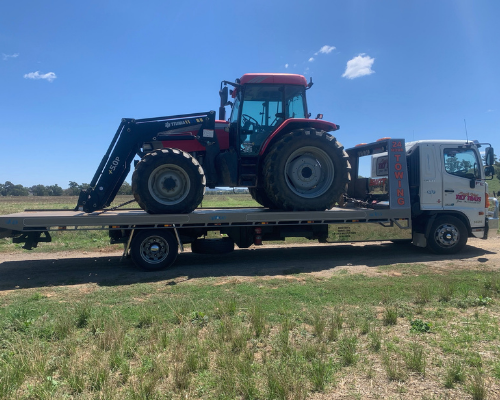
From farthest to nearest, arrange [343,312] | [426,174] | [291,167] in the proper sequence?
[426,174], [291,167], [343,312]

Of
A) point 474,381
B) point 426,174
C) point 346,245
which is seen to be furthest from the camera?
point 346,245

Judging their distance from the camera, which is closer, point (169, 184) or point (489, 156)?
point (169, 184)

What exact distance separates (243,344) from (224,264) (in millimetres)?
4922

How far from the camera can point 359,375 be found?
3.45 meters

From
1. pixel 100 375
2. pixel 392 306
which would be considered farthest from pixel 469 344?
pixel 100 375

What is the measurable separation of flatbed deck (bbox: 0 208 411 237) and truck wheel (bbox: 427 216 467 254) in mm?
1110

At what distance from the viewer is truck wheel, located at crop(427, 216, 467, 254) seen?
973 centimetres

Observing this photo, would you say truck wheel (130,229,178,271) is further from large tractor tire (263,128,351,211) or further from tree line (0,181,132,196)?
tree line (0,181,132,196)

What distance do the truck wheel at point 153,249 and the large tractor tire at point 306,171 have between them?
2609 millimetres

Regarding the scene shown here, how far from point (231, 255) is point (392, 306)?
17.8 ft

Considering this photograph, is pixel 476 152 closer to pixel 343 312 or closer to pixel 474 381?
pixel 343 312

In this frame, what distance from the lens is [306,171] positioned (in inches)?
350

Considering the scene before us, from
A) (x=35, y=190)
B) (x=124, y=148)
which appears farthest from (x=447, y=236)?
(x=35, y=190)

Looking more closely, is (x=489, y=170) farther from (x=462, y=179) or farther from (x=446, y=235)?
(x=446, y=235)
